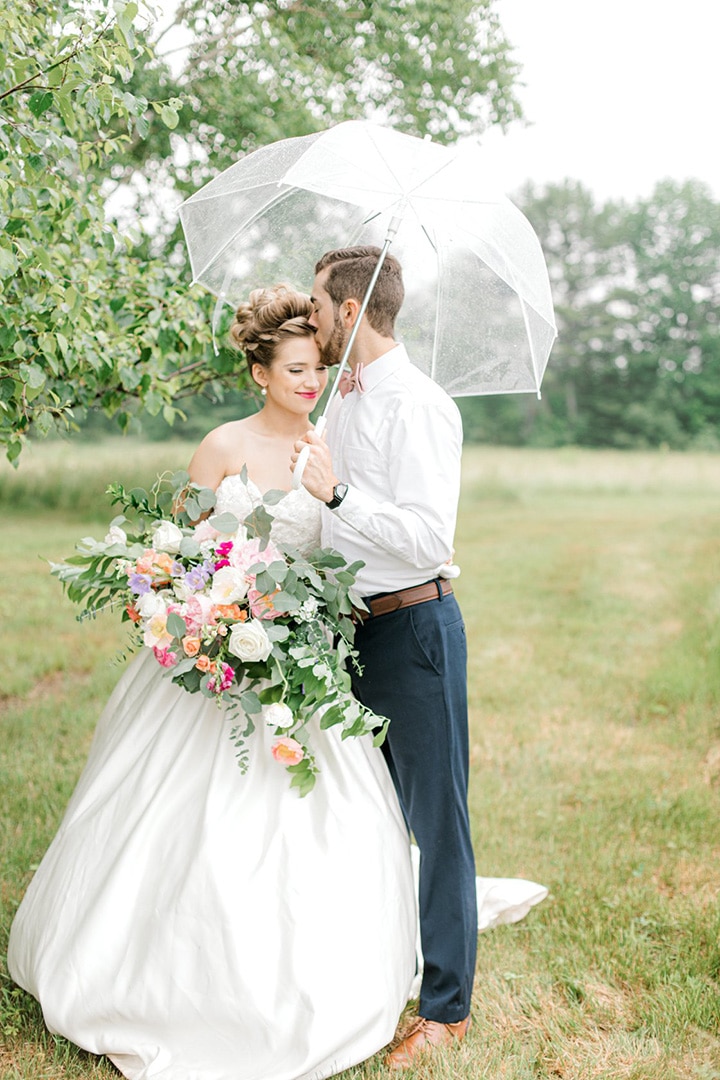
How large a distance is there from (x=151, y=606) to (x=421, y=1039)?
1.51 m

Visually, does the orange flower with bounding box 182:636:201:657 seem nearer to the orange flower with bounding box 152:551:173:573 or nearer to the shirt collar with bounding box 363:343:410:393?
the orange flower with bounding box 152:551:173:573

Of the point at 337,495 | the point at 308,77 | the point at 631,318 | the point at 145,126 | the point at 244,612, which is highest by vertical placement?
the point at 308,77

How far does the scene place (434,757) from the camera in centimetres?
292

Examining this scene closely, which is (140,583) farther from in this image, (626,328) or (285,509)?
(626,328)

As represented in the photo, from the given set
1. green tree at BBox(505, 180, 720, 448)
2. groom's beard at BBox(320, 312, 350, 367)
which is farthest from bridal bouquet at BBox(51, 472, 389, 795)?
green tree at BBox(505, 180, 720, 448)

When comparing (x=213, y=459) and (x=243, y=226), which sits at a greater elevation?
(x=243, y=226)

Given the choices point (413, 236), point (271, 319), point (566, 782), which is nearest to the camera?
point (413, 236)

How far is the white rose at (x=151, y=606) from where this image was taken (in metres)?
2.67

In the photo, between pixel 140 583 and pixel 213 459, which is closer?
pixel 140 583

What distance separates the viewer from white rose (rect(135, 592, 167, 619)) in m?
2.67

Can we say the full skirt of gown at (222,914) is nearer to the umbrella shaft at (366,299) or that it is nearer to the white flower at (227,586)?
the white flower at (227,586)

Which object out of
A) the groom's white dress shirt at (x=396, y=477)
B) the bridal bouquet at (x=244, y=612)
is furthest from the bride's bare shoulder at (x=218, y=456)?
the groom's white dress shirt at (x=396, y=477)

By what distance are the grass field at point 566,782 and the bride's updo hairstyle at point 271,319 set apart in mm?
2128

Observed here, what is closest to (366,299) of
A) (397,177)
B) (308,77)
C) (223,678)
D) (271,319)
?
(397,177)
